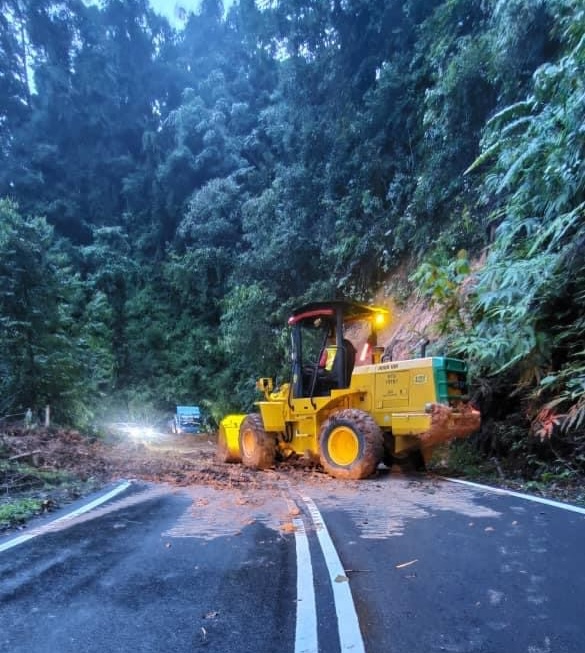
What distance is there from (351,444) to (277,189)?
16.3m

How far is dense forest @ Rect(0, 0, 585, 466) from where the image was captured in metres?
7.94

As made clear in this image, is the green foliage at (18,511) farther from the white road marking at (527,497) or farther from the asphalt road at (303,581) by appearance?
the white road marking at (527,497)

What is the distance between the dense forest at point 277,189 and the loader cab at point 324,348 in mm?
2049

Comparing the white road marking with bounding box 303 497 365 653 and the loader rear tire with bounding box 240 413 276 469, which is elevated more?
the loader rear tire with bounding box 240 413 276 469

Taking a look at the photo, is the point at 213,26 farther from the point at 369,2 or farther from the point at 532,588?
the point at 532,588

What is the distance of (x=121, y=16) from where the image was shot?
152ft

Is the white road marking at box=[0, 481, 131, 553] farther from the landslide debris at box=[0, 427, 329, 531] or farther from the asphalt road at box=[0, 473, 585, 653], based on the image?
the landslide debris at box=[0, 427, 329, 531]

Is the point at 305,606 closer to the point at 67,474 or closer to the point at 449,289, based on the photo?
the point at 67,474

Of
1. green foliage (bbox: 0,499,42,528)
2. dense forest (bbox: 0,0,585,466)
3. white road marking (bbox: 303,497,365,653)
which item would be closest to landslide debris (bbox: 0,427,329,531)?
green foliage (bbox: 0,499,42,528)

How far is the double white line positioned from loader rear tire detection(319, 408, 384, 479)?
3642 millimetres

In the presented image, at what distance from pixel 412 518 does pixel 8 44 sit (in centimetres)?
5243

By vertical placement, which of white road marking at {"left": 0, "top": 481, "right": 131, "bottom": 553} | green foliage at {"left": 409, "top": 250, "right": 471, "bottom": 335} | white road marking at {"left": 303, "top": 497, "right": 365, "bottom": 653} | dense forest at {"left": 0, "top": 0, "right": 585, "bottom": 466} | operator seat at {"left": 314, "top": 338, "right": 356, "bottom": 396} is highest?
dense forest at {"left": 0, "top": 0, "right": 585, "bottom": 466}

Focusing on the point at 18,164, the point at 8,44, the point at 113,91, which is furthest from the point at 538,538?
the point at 8,44

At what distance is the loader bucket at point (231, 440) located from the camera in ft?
38.6
